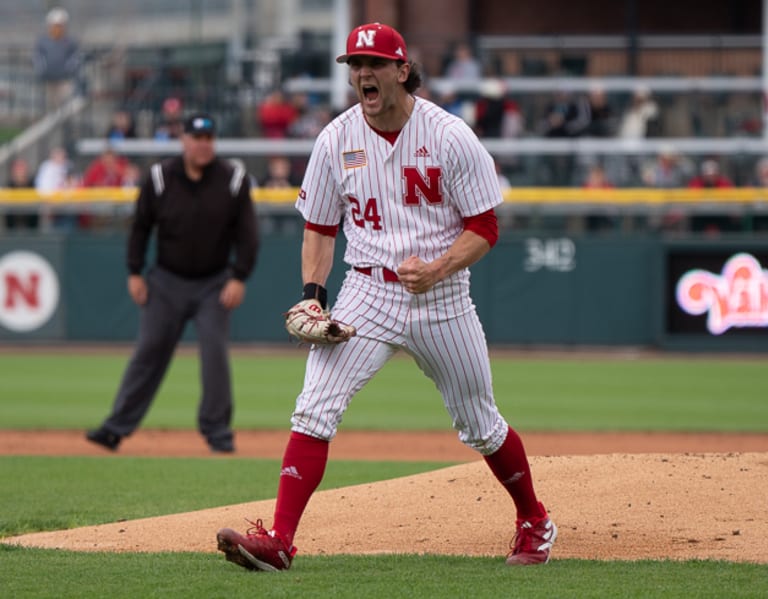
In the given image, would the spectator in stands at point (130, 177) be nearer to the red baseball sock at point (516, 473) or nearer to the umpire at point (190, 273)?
the umpire at point (190, 273)

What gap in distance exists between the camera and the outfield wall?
17.3 meters

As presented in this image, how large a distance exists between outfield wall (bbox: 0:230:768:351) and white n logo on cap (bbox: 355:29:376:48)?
41.2ft

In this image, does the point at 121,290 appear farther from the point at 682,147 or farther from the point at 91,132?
the point at 682,147

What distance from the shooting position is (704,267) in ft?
57.3

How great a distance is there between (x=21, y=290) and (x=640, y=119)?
9492mm

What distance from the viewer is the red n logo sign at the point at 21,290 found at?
18188mm

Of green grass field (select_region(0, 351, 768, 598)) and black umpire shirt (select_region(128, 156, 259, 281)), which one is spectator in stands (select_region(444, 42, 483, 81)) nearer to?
green grass field (select_region(0, 351, 768, 598))

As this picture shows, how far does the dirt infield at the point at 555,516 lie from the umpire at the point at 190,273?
2.78 m

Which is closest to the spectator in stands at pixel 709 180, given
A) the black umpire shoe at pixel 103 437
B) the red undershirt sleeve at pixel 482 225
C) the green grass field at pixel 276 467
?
the green grass field at pixel 276 467

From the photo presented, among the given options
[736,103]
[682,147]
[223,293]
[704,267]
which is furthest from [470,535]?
[736,103]

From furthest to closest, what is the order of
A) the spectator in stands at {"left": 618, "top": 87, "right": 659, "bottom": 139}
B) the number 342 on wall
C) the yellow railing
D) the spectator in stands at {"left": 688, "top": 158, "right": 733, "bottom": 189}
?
the spectator in stands at {"left": 618, "top": 87, "right": 659, "bottom": 139}
the spectator in stands at {"left": 688, "top": 158, "right": 733, "bottom": 189}
the yellow railing
the number 342 on wall

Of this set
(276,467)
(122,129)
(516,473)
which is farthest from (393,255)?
(122,129)

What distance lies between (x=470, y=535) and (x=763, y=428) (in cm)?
604

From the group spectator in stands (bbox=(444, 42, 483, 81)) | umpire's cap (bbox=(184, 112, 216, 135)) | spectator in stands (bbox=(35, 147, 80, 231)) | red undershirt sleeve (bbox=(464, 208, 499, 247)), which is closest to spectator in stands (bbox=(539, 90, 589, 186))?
spectator in stands (bbox=(444, 42, 483, 81))
